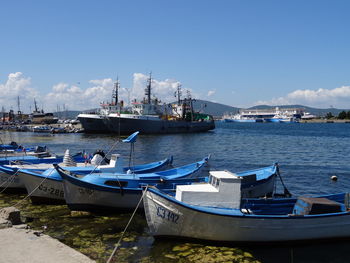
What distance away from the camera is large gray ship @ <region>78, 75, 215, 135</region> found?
7894 centimetres

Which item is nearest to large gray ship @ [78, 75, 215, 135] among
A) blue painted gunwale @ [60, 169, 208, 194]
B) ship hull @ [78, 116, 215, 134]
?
ship hull @ [78, 116, 215, 134]

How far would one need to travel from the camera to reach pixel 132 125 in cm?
7862

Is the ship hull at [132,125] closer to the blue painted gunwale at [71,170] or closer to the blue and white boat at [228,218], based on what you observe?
Result: the blue painted gunwale at [71,170]

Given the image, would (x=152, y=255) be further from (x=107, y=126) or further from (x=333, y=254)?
(x=107, y=126)

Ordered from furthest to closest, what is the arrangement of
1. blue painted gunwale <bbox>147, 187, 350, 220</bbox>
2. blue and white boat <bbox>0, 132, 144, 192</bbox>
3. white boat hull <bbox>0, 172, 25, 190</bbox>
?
white boat hull <bbox>0, 172, 25, 190</bbox> → blue and white boat <bbox>0, 132, 144, 192</bbox> → blue painted gunwale <bbox>147, 187, 350, 220</bbox>

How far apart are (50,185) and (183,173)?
7796 millimetres

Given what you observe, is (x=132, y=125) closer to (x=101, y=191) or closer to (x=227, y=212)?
(x=101, y=191)

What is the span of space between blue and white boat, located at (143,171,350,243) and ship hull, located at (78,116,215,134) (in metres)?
61.5

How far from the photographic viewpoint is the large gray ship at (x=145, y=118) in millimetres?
78938

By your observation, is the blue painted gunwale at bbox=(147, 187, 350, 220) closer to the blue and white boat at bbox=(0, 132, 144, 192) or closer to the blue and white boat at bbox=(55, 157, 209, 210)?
the blue and white boat at bbox=(55, 157, 209, 210)

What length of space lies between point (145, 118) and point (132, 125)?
3.84 meters

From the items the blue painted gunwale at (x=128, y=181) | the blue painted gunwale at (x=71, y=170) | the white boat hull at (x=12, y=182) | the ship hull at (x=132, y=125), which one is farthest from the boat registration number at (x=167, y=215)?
the ship hull at (x=132, y=125)

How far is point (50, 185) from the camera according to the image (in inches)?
714

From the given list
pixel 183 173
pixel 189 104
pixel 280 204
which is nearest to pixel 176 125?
pixel 189 104
